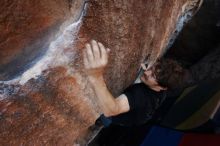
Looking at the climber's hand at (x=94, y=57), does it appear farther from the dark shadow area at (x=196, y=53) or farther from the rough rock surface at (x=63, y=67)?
the dark shadow area at (x=196, y=53)

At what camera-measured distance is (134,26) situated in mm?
1750

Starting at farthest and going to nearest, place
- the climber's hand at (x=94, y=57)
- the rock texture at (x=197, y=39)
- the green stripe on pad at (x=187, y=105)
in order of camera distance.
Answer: the green stripe on pad at (x=187, y=105) < the rock texture at (x=197, y=39) < the climber's hand at (x=94, y=57)

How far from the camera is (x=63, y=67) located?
152 cm

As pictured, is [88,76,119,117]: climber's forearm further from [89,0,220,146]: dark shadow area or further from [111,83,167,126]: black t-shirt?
[89,0,220,146]: dark shadow area

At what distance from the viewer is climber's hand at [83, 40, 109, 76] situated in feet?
5.08

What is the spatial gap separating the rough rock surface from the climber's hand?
3 centimetres

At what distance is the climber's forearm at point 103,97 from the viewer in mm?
1652

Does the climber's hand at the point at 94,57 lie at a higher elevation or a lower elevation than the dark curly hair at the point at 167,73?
higher

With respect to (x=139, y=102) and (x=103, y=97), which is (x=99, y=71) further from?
(x=139, y=102)

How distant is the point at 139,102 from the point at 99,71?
0.62m

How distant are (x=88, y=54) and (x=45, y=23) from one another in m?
0.23

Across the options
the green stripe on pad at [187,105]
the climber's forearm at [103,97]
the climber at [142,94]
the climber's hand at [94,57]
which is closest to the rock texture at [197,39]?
the green stripe on pad at [187,105]

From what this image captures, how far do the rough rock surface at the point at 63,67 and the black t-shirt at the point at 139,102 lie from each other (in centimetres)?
16

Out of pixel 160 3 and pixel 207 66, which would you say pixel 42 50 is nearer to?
pixel 160 3
